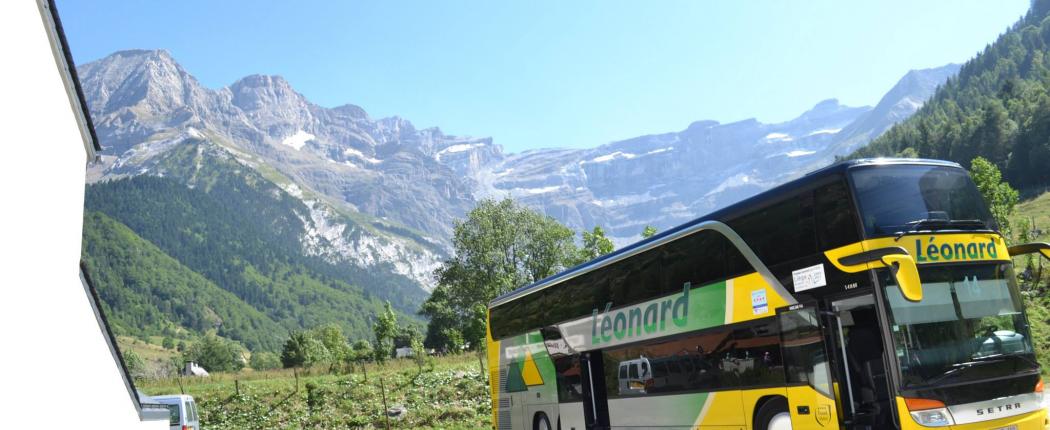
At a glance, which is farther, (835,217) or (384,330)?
(384,330)

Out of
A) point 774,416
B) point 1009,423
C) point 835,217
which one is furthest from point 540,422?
point 1009,423

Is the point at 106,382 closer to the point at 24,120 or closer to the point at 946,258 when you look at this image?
the point at 24,120

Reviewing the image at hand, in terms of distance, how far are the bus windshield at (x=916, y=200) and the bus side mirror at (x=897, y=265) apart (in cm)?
45

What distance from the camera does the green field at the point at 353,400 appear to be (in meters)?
32.5

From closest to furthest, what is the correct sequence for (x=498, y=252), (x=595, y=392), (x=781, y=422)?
1. (x=781, y=422)
2. (x=595, y=392)
3. (x=498, y=252)

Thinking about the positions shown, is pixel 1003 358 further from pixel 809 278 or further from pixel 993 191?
pixel 993 191

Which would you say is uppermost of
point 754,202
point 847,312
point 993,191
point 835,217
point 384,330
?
point 993,191

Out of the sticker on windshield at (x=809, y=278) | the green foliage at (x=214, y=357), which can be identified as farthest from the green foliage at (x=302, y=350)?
the sticker on windshield at (x=809, y=278)

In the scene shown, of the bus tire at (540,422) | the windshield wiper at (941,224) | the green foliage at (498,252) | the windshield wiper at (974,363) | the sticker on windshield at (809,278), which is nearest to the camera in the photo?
the windshield wiper at (974,363)

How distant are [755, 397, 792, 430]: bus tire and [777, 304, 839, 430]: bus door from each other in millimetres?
168

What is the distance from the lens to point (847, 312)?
10.4 meters

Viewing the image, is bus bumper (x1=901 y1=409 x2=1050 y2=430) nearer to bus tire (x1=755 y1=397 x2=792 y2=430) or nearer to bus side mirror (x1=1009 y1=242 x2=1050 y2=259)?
bus tire (x1=755 y1=397 x2=792 y2=430)

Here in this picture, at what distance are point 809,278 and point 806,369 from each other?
1.31m

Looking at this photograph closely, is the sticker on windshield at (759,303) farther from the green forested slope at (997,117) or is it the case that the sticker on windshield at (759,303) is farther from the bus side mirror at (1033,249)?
the green forested slope at (997,117)
